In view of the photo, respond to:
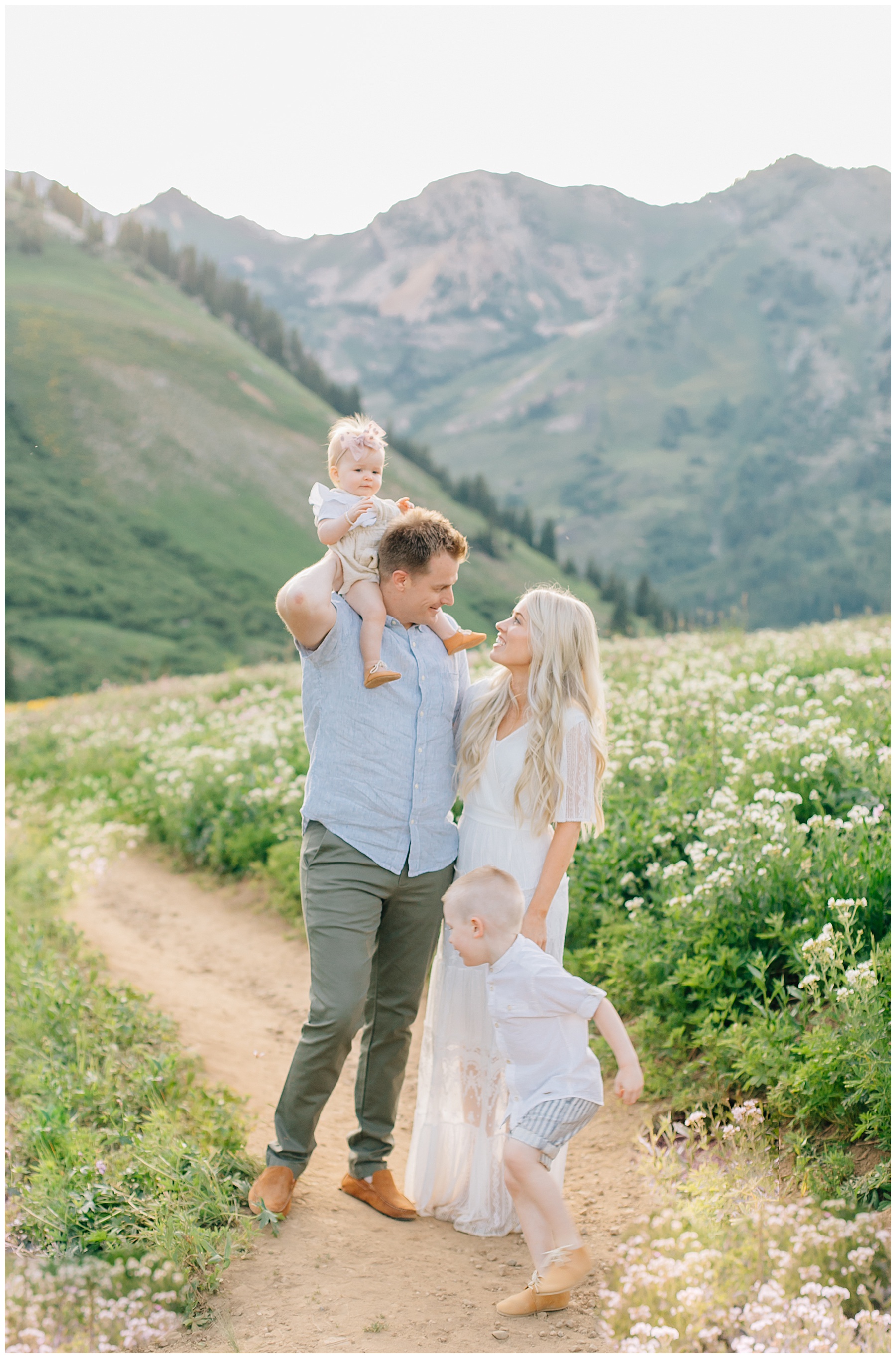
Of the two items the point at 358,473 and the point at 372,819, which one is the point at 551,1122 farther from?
the point at 358,473

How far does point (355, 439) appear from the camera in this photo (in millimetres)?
4016

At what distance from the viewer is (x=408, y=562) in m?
3.83

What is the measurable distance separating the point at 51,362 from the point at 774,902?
72.0m

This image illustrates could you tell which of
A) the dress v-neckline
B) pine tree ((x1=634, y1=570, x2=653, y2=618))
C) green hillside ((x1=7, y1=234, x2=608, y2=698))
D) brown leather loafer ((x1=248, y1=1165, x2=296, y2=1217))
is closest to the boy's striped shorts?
brown leather loafer ((x1=248, y1=1165, x2=296, y2=1217))

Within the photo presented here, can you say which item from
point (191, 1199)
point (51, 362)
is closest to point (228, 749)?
point (191, 1199)

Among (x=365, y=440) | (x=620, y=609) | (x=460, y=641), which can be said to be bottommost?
(x=620, y=609)

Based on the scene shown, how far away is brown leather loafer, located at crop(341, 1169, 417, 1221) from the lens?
3988 mm

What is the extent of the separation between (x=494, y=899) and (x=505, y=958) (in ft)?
0.66

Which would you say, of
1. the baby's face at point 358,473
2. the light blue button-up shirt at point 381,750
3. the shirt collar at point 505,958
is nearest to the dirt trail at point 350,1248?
the shirt collar at point 505,958

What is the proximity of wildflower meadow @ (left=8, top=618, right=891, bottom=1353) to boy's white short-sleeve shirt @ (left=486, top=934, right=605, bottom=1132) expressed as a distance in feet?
1.97

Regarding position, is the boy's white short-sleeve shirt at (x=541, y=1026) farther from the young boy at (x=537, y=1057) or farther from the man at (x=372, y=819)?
the man at (x=372, y=819)

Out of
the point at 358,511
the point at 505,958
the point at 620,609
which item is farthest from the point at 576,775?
the point at 620,609

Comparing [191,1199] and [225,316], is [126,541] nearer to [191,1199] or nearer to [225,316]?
[225,316]

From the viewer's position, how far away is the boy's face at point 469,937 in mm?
3363
